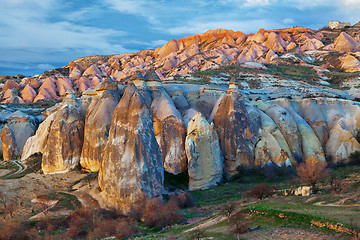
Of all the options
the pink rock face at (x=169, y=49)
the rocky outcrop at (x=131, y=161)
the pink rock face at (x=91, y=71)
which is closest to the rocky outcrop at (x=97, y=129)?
the rocky outcrop at (x=131, y=161)

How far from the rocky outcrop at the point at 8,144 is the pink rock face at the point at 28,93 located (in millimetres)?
42447

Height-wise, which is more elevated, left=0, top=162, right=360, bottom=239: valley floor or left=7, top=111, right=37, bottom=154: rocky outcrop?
left=7, top=111, right=37, bottom=154: rocky outcrop

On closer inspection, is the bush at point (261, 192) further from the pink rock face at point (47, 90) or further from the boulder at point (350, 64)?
the pink rock face at point (47, 90)

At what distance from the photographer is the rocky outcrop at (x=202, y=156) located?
3116 cm

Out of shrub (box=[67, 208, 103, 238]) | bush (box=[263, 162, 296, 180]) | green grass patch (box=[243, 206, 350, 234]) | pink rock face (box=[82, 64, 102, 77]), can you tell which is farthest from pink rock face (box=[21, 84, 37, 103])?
green grass patch (box=[243, 206, 350, 234])

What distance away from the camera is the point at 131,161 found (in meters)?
23.9

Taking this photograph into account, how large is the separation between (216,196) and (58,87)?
82153 millimetres

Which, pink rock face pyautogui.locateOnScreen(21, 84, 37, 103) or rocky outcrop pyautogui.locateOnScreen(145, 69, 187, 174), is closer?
rocky outcrop pyautogui.locateOnScreen(145, 69, 187, 174)

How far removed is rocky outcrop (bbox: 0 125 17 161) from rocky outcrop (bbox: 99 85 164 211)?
2961 centimetres

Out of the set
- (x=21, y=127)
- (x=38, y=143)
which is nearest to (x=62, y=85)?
(x=21, y=127)

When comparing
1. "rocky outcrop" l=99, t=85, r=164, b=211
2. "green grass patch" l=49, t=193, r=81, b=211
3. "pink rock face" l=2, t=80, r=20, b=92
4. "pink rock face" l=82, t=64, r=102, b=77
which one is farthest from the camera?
"pink rock face" l=82, t=64, r=102, b=77

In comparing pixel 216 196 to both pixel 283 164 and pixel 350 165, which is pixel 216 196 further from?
pixel 350 165

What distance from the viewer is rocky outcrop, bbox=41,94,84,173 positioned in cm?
3628

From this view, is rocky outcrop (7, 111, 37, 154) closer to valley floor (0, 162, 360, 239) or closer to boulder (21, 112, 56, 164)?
boulder (21, 112, 56, 164)
